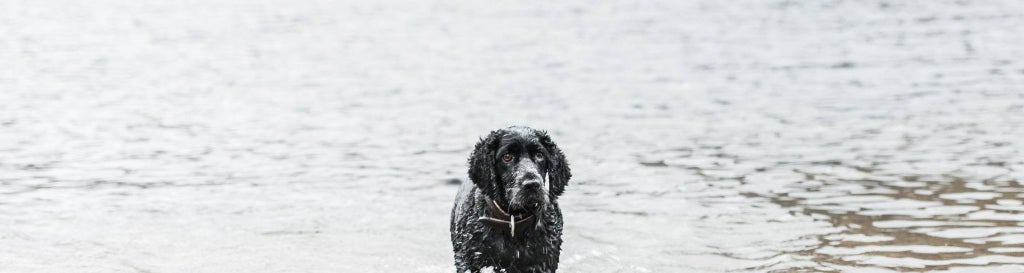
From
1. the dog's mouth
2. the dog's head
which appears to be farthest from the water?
the dog's mouth

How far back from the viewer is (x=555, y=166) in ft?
25.2

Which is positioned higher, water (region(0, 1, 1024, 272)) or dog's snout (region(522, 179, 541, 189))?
dog's snout (region(522, 179, 541, 189))

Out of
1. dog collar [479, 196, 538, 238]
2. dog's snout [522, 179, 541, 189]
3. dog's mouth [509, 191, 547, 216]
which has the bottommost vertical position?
dog collar [479, 196, 538, 238]

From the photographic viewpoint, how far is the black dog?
737cm

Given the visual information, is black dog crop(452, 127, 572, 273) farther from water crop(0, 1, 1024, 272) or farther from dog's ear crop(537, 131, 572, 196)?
water crop(0, 1, 1024, 272)

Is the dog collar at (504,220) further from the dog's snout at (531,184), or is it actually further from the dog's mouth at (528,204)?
the dog's snout at (531,184)

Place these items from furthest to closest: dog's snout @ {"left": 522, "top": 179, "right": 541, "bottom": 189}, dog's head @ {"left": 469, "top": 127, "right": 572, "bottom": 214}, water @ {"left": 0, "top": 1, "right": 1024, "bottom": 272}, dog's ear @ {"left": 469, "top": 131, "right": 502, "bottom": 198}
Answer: water @ {"left": 0, "top": 1, "right": 1024, "bottom": 272} → dog's ear @ {"left": 469, "top": 131, "right": 502, "bottom": 198} → dog's head @ {"left": 469, "top": 127, "right": 572, "bottom": 214} → dog's snout @ {"left": 522, "top": 179, "right": 541, "bottom": 189}

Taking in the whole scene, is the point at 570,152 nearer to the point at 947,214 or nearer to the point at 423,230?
the point at 423,230

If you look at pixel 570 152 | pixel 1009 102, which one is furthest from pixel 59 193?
pixel 1009 102

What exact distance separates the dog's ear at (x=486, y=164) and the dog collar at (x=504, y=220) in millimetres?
111

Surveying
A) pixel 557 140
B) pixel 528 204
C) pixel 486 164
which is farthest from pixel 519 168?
pixel 557 140

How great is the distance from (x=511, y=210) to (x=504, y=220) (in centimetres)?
9

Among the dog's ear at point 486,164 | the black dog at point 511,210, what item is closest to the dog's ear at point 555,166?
the black dog at point 511,210

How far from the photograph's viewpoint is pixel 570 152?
15055 mm
